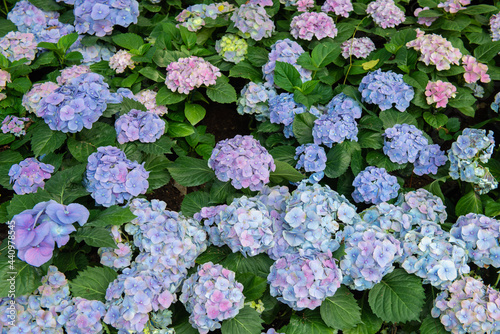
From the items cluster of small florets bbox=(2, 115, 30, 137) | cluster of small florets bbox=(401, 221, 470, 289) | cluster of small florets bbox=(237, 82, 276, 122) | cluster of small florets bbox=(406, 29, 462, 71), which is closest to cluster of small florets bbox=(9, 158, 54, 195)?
→ cluster of small florets bbox=(2, 115, 30, 137)

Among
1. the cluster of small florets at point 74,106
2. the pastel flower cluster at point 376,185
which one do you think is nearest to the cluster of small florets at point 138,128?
the cluster of small florets at point 74,106

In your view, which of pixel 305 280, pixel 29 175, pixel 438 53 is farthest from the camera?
pixel 438 53

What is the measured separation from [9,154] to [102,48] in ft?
3.70

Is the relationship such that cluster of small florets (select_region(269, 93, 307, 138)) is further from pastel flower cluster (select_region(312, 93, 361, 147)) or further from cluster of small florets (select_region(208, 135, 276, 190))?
cluster of small florets (select_region(208, 135, 276, 190))

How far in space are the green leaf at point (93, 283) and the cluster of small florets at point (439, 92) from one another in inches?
91.3

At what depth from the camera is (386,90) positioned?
121 inches

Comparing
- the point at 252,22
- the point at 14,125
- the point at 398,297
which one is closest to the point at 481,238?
the point at 398,297

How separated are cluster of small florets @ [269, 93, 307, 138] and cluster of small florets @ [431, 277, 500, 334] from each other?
140cm

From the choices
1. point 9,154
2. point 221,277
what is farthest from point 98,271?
point 9,154

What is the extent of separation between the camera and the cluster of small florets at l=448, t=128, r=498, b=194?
264 centimetres

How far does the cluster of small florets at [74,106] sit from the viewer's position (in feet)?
8.42

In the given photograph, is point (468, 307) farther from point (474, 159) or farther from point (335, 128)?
point (335, 128)

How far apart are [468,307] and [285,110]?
1.61 m

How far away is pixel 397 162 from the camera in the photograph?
289 centimetres
